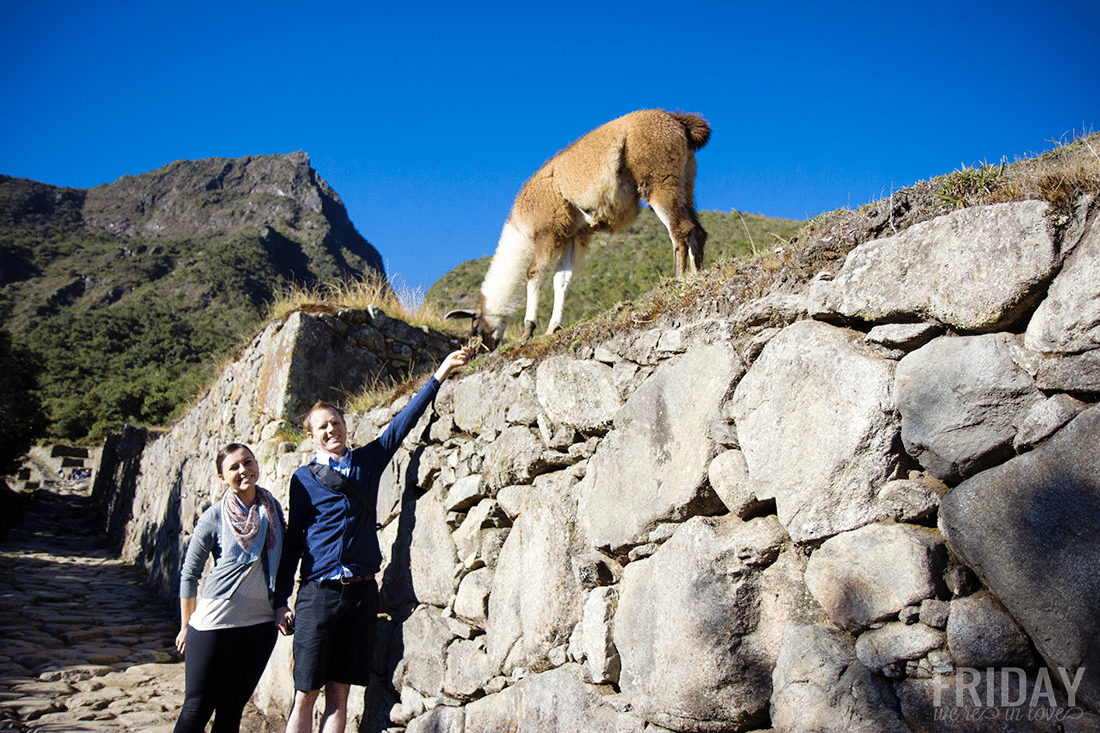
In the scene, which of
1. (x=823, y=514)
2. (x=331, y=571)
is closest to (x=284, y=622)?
(x=331, y=571)

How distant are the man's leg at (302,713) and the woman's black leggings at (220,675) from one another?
0.23m

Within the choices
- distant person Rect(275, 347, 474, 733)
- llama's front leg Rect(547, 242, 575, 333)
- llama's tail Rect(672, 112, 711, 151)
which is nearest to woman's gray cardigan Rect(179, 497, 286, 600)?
distant person Rect(275, 347, 474, 733)

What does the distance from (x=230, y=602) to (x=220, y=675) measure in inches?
14.1

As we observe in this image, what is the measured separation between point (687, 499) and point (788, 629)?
0.52m

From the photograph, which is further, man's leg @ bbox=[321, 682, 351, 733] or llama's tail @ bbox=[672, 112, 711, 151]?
llama's tail @ bbox=[672, 112, 711, 151]

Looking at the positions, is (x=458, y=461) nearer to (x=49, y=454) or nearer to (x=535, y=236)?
(x=535, y=236)

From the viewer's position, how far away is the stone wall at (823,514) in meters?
1.36

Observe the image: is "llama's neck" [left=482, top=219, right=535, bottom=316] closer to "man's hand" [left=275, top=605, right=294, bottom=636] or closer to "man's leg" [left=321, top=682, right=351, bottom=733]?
"man's hand" [left=275, top=605, right=294, bottom=636]

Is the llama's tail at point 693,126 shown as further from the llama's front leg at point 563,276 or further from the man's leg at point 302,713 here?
the man's leg at point 302,713

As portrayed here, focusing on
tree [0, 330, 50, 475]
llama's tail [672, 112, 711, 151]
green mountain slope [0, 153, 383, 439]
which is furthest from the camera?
green mountain slope [0, 153, 383, 439]

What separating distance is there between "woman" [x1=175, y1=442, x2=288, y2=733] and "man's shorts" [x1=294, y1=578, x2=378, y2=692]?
0.22 m

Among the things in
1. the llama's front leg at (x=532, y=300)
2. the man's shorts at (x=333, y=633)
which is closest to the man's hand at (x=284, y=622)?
the man's shorts at (x=333, y=633)

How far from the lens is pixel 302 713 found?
309 centimetres

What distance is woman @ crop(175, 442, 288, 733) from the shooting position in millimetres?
2979
